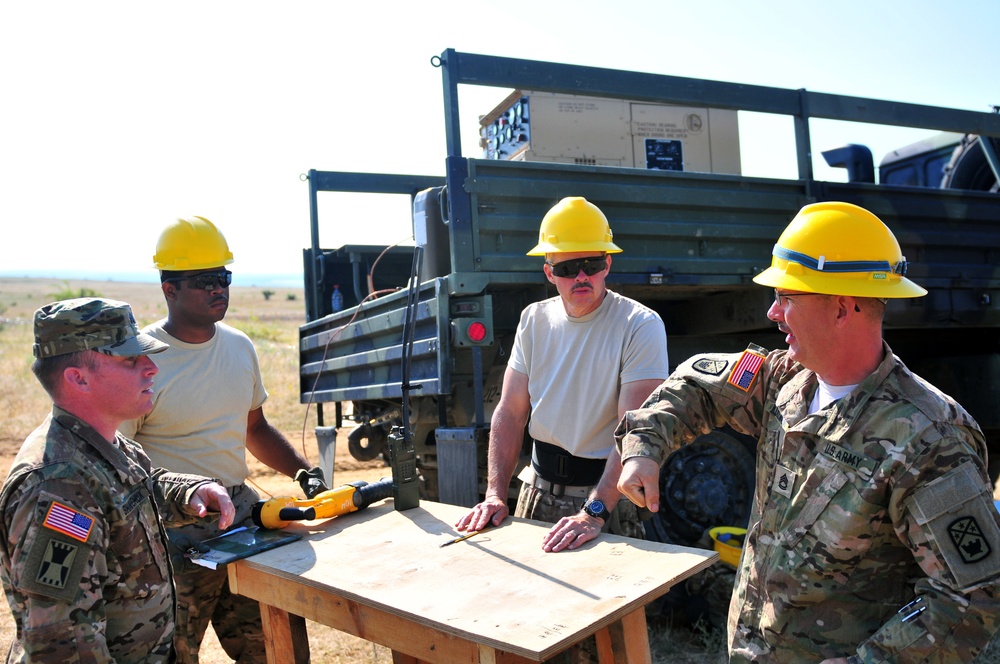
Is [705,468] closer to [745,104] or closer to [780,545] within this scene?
[745,104]

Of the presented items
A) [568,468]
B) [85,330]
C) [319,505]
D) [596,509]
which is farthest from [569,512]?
[85,330]

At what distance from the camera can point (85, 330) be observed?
1.95 m

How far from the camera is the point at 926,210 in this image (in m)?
4.48

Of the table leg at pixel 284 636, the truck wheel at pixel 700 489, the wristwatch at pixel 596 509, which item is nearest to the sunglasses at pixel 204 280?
the table leg at pixel 284 636

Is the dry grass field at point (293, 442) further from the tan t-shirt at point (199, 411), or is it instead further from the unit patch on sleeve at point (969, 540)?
the unit patch on sleeve at point (969, 540)

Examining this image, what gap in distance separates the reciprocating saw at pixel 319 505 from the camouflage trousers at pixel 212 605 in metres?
0.21

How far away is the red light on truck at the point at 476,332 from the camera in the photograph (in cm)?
352

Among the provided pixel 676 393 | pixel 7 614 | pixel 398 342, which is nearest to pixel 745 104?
pixel 398 342

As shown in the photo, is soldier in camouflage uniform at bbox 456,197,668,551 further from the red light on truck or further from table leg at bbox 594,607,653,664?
table leg at bbox 594,607,653,664

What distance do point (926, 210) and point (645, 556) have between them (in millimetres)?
3254

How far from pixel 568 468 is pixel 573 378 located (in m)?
0.30

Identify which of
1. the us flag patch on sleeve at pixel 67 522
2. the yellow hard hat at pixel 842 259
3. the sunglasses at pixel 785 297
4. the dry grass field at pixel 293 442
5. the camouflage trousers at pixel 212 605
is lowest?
the dry grass field at pixel 293 442

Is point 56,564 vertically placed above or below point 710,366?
below

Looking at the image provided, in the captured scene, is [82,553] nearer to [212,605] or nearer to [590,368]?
[212,605]
